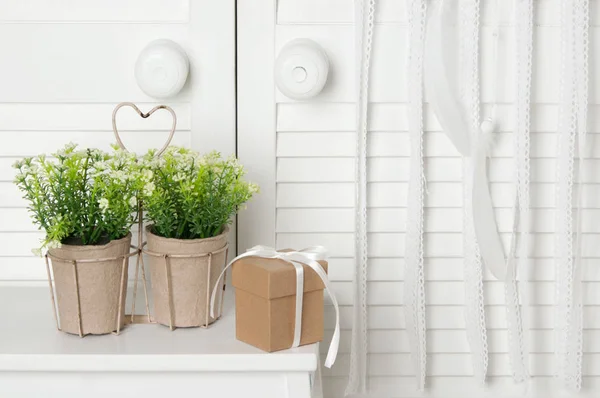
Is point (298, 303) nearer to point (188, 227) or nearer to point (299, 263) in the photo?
point (299, 263)

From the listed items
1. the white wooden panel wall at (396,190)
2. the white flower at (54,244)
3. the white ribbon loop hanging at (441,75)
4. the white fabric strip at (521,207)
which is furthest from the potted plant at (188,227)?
the white fabric strip at (521,207)

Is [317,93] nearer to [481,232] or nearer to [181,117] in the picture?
[181,117]

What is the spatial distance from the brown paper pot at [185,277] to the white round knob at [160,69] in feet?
0.87

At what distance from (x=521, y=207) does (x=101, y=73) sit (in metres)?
0.79

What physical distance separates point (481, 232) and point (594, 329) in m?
0.31

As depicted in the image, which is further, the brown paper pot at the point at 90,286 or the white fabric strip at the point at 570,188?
the white fabric strip at the point at 570,188

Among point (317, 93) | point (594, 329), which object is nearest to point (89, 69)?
point (317, 93)

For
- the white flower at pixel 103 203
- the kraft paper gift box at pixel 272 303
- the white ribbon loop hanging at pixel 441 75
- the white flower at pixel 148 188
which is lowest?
the kraft paper gift box at pixel 272 303

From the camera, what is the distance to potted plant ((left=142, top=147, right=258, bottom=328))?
117cm

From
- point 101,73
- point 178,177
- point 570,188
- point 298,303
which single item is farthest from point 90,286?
point 570,188

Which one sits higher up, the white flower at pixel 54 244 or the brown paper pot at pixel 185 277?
the white flower at pixel 54 244

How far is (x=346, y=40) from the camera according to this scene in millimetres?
1407

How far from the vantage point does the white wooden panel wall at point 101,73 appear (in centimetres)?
140

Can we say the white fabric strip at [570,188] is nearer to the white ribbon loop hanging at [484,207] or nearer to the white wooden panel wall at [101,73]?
the white ribbon loop hanging at [484,207]
